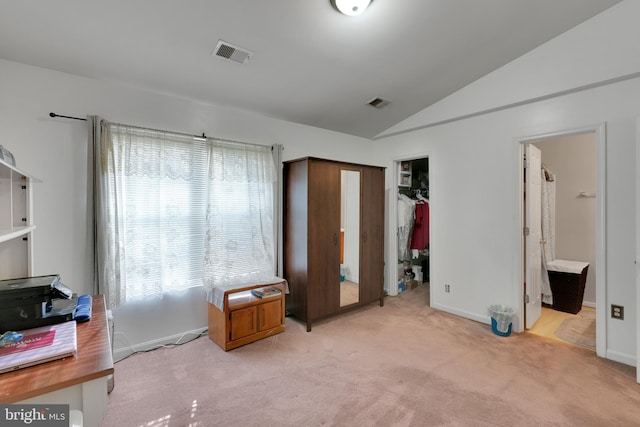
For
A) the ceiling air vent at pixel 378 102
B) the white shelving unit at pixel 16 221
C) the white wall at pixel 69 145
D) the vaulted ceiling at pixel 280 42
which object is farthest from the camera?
the ceiling air vent at pixel 378 102

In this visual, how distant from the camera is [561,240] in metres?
3.97

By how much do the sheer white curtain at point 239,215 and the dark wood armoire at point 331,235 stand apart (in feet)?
0.87

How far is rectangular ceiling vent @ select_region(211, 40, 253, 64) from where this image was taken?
7.17 feet

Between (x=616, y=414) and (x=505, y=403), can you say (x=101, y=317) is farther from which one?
(x=616, y=414)

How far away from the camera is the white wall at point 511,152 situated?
2.34m

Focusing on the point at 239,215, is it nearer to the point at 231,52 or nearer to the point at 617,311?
the point at 231,52

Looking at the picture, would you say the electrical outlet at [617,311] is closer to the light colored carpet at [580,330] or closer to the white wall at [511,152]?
the white wall at [511,152]

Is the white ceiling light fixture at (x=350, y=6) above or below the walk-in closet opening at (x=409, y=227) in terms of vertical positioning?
above

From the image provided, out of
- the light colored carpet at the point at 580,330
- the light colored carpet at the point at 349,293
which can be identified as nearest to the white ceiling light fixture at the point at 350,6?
the light colored carpet at the point at 349,293

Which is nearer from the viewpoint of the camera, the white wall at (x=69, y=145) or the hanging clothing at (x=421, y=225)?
the white wall at (x=69, y=145)

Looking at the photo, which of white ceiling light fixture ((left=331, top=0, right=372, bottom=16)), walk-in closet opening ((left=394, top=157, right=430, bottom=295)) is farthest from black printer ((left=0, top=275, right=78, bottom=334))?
walk-in closet opening ((left=394, top=157, right=430, bottom=295))

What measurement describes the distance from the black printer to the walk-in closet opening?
371 cm

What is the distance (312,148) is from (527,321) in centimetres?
315

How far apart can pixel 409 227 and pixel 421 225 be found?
0.67 feet
